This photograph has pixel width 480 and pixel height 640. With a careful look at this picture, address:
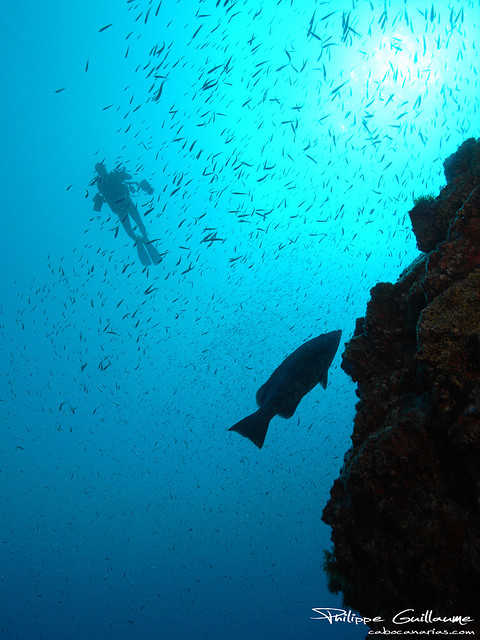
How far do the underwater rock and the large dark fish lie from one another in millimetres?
935

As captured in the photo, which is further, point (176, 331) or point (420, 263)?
point (176, 331)

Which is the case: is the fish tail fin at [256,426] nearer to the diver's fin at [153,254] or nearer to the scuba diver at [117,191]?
the scuba diver at [117,191]

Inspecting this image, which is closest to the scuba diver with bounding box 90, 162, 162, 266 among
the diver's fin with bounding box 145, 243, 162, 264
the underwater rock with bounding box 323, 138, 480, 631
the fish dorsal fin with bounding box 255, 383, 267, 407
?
the diver's fin with bounding box 145, 243, 162, 264

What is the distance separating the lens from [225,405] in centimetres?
9431

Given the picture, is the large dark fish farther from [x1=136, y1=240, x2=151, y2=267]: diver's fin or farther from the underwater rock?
[x1=136, y1=240, x2=151, y2=267]: diver's fin

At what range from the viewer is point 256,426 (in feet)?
12.9

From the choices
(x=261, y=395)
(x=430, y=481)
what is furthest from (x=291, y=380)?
(x=430, y=481)

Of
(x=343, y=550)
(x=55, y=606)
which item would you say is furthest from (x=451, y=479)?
(x=55, y=606)

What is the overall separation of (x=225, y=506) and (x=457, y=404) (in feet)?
374

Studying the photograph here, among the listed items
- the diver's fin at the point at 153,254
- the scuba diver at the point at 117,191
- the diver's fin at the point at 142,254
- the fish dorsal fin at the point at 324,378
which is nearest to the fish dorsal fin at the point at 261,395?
the fish dorsal fin at the point at 324,378

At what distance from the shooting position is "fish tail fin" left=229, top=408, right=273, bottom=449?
12.8ft

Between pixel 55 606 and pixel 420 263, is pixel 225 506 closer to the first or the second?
pixel 55 606

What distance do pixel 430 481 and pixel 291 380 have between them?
1.75 meters

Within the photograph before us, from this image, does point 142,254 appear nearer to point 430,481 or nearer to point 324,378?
point 324,378
